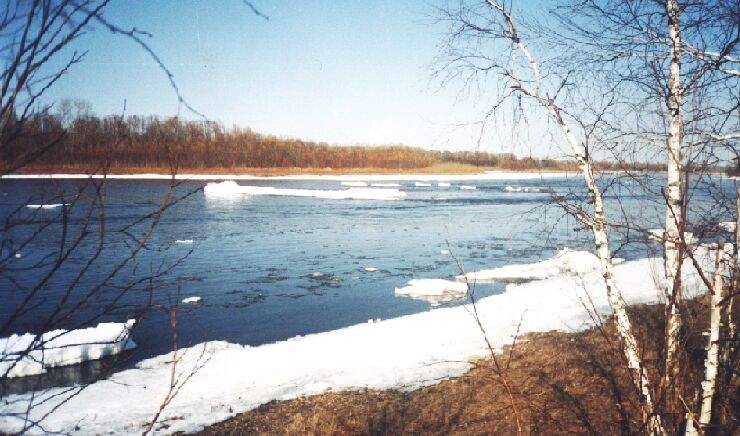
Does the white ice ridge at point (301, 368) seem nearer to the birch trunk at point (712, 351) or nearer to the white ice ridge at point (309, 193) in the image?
the birch trunk at point (712, 351)

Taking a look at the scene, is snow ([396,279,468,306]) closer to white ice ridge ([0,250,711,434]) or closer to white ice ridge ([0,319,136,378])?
white ice ridge ([0,250,711,434])

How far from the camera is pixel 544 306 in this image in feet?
28.6

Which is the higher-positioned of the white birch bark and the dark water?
the white birch bark

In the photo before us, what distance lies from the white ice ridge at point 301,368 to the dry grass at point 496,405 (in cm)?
37

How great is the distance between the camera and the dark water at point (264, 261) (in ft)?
20.2

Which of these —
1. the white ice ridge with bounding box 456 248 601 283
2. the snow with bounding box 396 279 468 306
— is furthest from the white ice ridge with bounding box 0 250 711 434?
the white ice ridge with bounding box 456 248 601 283

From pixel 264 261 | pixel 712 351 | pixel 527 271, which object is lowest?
pixel 264 261

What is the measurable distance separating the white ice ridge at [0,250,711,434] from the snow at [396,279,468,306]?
143 cm

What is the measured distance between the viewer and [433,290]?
10812 mm

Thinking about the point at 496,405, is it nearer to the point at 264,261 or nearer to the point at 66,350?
the point at 66,350

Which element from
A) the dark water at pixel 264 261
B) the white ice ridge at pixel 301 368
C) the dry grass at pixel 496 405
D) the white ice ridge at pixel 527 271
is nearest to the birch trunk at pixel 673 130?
the dark water at pixel 264 261

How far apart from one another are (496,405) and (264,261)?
35.6 ft

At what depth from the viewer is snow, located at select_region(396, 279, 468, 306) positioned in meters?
10.5

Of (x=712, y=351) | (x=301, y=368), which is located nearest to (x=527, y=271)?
(x=301, y=368)
